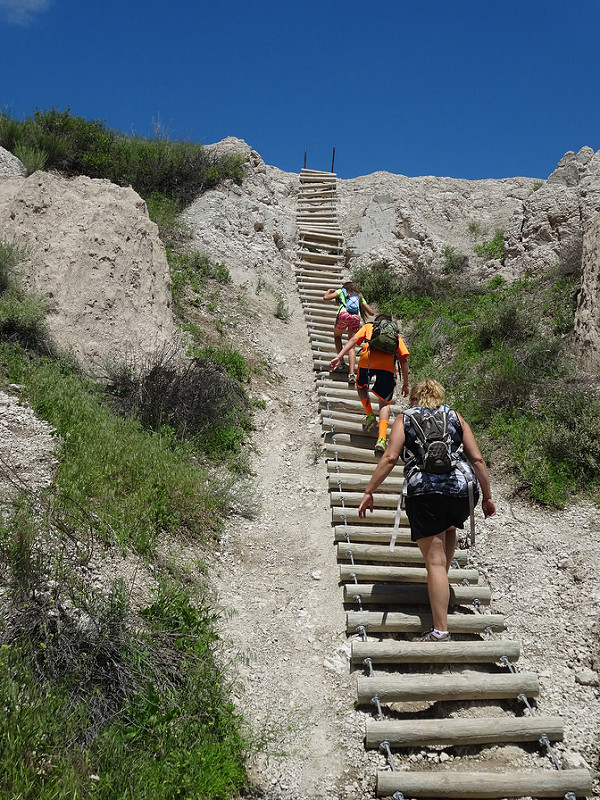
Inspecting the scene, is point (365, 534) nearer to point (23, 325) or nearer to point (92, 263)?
point (23, 325)

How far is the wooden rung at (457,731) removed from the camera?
371 centimetres

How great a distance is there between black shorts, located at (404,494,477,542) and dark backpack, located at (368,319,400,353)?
2.79 meters

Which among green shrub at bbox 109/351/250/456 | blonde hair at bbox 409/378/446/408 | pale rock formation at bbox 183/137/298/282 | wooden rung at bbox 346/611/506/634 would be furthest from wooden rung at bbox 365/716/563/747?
pale rock formation at bbox 183/137/298/282

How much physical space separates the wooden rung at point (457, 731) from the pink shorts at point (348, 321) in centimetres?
624

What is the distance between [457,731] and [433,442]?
1.86 meters

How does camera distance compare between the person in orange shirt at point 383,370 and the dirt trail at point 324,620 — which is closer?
the dirt trail at point 324,620

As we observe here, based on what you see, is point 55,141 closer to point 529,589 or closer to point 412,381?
point 412,381

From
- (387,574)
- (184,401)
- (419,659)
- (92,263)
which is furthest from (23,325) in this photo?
(419,659)

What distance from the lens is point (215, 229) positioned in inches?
555

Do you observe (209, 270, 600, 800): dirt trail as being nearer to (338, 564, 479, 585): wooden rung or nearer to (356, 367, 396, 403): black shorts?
(338, 564, 479, 585): wooden rung

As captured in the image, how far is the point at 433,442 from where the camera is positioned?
4258 millimetres

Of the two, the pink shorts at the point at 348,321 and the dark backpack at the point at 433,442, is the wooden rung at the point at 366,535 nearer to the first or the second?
the dark backpack at the point at 433,442

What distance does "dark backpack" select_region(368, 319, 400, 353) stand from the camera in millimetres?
6754

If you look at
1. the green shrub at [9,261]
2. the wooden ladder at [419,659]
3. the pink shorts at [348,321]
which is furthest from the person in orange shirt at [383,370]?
the green shrub at [9,261]
